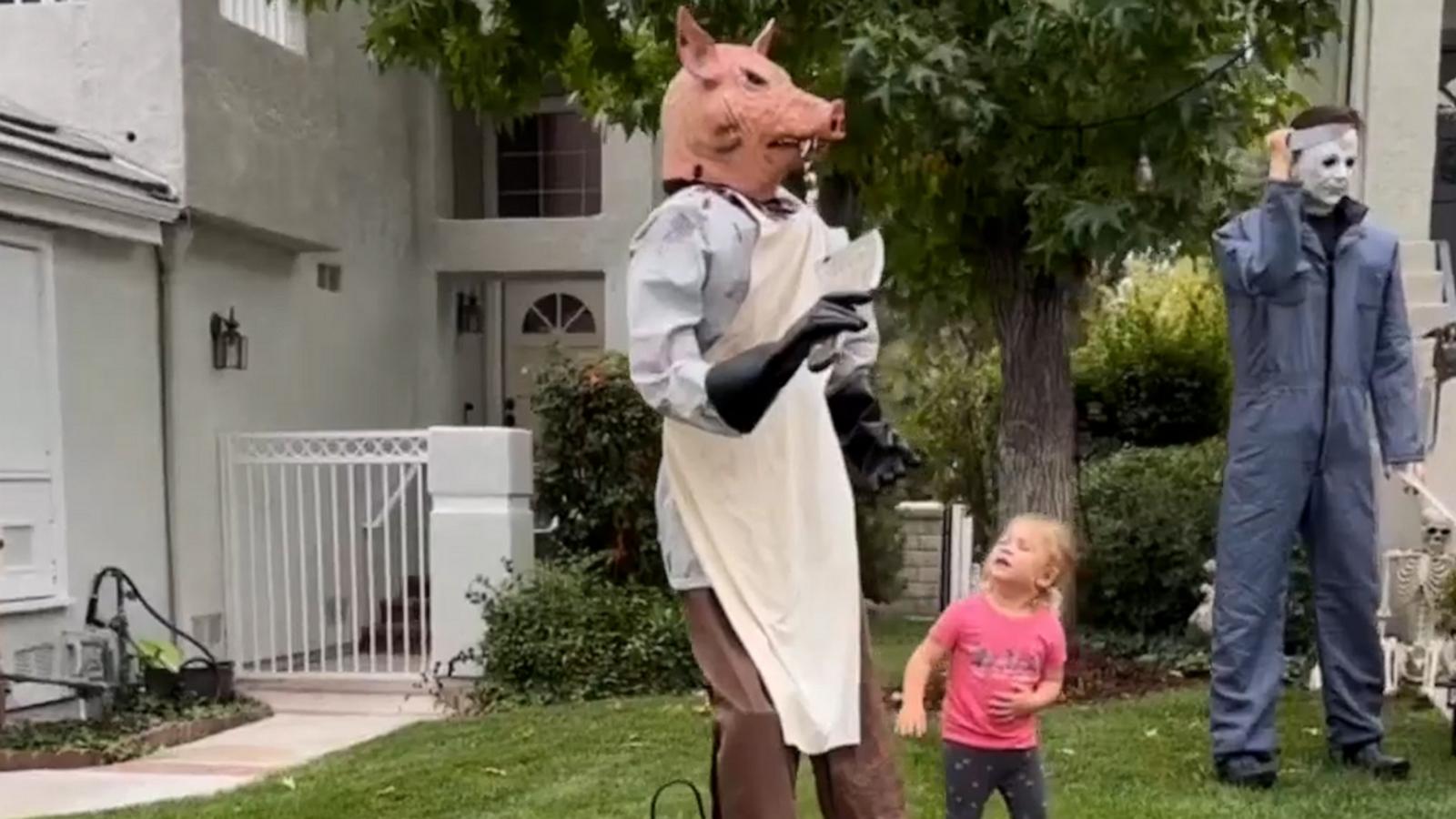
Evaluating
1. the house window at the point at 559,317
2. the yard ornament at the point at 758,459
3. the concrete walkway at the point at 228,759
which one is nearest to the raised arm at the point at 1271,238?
the yard ornament at the point at 758,459

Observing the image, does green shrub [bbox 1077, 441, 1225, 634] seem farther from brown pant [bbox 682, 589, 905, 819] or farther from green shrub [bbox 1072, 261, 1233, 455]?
brown pant [bbox 682, 589, 905, 819]

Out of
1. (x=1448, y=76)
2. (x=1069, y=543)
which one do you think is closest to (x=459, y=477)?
(x=1069, y=543)

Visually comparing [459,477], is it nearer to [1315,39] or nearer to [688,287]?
[1315,39]

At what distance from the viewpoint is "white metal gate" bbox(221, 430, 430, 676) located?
952 centimetres

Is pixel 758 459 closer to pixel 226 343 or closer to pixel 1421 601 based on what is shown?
pixel 1421 601

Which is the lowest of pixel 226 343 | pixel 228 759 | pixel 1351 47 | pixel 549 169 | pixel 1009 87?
pixel 228 759

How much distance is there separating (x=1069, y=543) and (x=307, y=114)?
294 inches

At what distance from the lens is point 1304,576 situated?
779 centimetres

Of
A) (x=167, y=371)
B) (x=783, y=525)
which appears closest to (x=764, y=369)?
(x=783, y=525)

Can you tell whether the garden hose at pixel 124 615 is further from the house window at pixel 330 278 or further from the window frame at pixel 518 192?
the window frame at pixel 518 192

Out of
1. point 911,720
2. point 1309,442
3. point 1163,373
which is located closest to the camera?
point 911,720

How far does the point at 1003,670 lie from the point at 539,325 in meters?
10.1

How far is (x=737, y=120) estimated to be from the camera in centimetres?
318

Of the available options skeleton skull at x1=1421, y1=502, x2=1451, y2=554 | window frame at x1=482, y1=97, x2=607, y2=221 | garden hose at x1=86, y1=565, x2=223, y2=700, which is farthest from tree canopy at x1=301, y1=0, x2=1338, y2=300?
window frame at x1=482, y1=97, x2=607, y2=221
